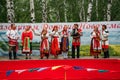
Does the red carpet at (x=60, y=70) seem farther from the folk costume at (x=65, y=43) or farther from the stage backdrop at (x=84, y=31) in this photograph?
the stage backdrop at (x=84, y=31)

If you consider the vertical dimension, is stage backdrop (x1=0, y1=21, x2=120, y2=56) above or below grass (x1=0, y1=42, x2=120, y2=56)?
above

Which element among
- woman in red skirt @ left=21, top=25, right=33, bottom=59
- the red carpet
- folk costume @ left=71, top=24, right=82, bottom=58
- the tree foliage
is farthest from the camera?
the tree foliage

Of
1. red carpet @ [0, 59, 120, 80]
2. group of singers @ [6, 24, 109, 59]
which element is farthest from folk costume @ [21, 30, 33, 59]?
red carpet @ [0, 59, 120, 80]

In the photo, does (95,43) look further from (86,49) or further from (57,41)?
(57,41)

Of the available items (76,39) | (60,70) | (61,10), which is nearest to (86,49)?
(76,39)

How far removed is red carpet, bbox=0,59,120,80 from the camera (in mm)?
11859

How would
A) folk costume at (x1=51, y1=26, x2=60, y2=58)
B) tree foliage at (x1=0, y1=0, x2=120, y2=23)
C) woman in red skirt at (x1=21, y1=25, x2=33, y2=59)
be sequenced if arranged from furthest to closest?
tree foliage at (x1=0, y1=0, x2=120, y2=23), folk costume at (x1=51, y1=26, x2=60, y2=58), woman in red skirt at (x1=21, y1=25, x2=33, y2=59)

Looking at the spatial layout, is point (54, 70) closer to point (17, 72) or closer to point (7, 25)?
point (17, 72)

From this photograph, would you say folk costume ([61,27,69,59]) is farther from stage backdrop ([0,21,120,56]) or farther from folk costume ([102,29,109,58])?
folk costume ([102,29,109,58])

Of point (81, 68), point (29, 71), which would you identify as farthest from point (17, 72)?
point (81, 68)

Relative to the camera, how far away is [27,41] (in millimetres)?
18375

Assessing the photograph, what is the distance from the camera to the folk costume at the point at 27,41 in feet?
59.7

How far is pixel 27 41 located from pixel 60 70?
264 inches

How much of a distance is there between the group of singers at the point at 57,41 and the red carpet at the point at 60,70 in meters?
6.08
